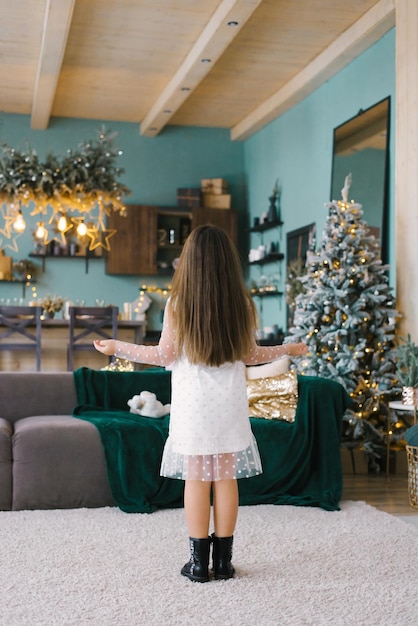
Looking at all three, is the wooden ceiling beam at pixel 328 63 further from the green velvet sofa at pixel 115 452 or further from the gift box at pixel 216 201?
the green velvet sofa at pixel 115 452

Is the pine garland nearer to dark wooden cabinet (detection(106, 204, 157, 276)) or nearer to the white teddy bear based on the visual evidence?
dark wooden cabinet (detection(106, 204, 157, 276))

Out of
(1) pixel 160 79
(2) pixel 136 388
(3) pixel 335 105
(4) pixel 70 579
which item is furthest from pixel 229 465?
(1) pixel 160 79

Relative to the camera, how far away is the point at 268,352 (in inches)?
127

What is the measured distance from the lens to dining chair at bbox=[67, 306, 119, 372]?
27.0 feet

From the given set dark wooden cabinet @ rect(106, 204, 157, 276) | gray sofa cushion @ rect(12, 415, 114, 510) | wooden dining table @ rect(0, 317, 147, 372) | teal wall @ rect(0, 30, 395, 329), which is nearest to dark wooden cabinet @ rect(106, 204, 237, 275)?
dark wooden cabinet @ rect(106, 204, 157, 276)

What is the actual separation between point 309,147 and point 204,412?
5.96 meters

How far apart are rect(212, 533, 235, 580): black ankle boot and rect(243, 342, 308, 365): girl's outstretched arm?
668 mm

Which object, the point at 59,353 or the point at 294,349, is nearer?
the point at 294,349

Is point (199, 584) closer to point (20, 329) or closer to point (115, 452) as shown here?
point (115, 452)

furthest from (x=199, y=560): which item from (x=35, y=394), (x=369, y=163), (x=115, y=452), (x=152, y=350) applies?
(x=369, y=163)

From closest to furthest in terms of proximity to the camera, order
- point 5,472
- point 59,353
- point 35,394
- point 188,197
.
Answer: point 5,472, point 35,394, point 59,353, point 188,197

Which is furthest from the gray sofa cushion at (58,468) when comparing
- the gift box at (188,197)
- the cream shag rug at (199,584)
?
the gift box at (188,197)

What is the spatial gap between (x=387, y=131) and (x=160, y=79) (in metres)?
2.74

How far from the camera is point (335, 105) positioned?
7918mm
